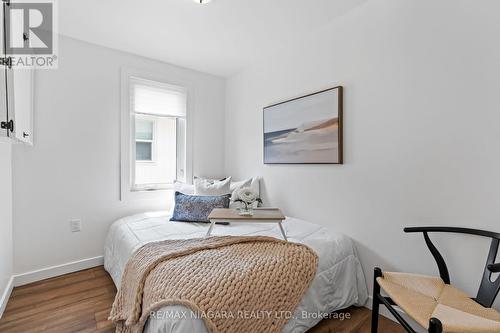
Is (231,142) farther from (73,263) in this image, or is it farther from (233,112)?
(73,263)

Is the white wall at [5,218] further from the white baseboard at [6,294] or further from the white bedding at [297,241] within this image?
the white bedding at [297,241]

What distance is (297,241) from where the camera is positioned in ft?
5.75

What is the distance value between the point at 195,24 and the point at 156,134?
1.89 metres

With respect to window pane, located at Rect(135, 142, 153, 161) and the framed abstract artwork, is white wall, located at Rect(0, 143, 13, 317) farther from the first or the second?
the framed abstract artwork

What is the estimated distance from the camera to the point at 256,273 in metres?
1.27

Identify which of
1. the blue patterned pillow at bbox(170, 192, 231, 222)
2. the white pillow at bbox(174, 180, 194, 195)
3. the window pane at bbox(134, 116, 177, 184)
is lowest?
the blue patterned pillow at bbox(170, 192, 231, 222)

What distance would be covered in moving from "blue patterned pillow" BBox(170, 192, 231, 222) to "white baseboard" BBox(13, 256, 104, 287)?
1.00m

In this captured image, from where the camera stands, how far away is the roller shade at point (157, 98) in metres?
2.68

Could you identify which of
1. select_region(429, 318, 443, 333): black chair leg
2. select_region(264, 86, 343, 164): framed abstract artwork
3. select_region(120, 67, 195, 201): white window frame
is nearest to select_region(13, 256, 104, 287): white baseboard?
select_region(120, 67, 195, 201): white window frame

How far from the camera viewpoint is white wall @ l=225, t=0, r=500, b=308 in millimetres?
1326

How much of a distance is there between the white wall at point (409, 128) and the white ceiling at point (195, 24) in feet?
0.89

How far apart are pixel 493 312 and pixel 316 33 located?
2329 mm

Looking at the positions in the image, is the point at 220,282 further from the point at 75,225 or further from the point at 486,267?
the point at 75,225

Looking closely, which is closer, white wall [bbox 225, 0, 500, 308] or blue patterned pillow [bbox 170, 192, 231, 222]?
white wall [bbox 225, 0, 500, 308]
